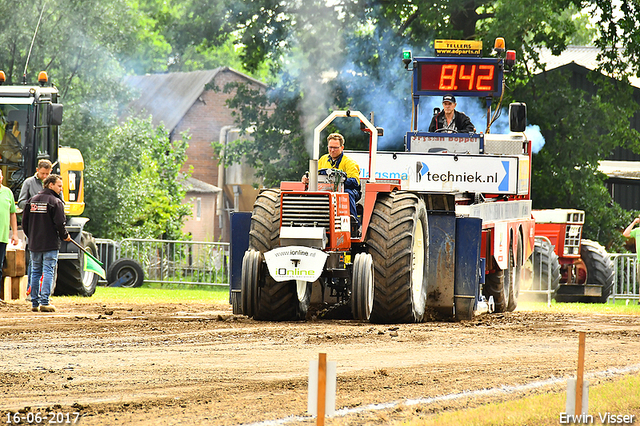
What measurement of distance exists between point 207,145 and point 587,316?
4430cm

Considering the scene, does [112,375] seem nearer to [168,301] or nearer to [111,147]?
[168,301]

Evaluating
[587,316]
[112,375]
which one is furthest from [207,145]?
[112,375]

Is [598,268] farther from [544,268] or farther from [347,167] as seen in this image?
[347,167]

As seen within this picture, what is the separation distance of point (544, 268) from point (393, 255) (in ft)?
28.5

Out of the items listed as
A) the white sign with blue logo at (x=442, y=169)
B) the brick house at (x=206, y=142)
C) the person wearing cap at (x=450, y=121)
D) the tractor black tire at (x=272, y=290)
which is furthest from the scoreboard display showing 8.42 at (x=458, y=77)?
the brick house at (x=206, y=142)

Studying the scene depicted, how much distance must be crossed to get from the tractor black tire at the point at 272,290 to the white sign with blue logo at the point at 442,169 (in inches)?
146

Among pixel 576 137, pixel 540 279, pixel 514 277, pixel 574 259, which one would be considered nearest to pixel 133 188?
pixel 576 137

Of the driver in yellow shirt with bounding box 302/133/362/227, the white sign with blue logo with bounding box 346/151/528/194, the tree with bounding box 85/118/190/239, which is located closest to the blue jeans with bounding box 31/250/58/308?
the driver in yellow shirt with bounding box 302/133/362/227

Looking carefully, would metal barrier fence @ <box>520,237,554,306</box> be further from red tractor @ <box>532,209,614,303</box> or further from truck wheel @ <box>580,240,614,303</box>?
truck wheel @ <box>580,240,614,303</box>

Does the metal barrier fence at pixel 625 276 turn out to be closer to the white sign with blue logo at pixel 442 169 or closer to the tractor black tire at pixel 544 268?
the tractor black tire at pixel 544 268

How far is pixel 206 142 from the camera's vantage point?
58.4m

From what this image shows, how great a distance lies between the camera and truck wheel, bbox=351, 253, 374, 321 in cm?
1172

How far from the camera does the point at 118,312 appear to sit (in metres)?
14.6

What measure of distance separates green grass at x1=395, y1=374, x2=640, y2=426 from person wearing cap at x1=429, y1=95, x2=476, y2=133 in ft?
30.7
